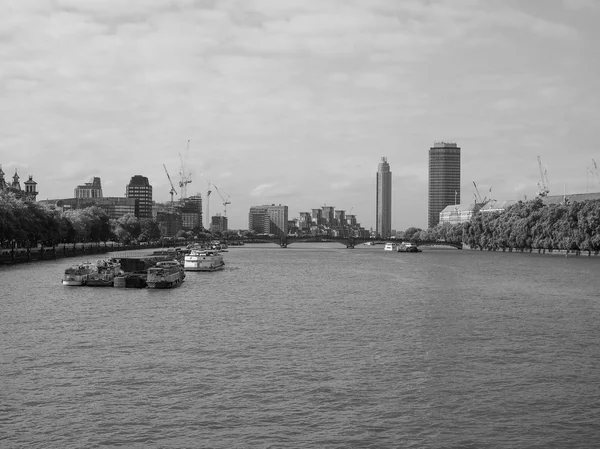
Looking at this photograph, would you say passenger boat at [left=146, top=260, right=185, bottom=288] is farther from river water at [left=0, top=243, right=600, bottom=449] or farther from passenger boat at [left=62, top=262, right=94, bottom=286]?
river water at [left=0, top=243, right=600, bottom=449]

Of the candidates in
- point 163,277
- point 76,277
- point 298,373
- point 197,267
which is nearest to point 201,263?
point 197,267

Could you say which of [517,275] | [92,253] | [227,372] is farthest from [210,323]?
[92,253]

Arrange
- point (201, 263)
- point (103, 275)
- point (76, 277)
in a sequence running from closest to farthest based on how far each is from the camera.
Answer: point (76, 277) → point (103, 275) → point (201, 263)

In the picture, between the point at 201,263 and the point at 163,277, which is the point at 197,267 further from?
the point at 163,277

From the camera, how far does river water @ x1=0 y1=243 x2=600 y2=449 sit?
96.4 ft

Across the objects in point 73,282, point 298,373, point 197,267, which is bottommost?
point 298,373

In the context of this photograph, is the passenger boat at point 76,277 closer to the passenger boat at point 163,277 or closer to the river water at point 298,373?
the passenger boat at point 163,277

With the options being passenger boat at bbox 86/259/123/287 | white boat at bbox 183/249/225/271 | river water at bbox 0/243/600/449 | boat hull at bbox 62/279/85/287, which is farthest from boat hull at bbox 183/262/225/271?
river water at bbox 0/243/600/449

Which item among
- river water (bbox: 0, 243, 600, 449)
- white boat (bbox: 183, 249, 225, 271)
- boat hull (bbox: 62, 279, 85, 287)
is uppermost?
white boat (bbox: 183, 249, 225, 271)

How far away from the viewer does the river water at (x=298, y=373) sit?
2938 centimetres

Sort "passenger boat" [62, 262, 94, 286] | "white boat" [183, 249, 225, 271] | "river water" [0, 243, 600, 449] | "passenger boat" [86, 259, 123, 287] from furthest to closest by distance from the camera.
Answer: "white boat" [183, 249, 225, 271], "passenger boat" [86, 259, 123, 287], "passenger boat" [62, 262, 94, 286], "river water" [0, 243, 600, 449]

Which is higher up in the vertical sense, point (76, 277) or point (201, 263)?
point (201, 263)

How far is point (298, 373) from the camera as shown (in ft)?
127

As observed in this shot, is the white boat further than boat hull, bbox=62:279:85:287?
Yes
